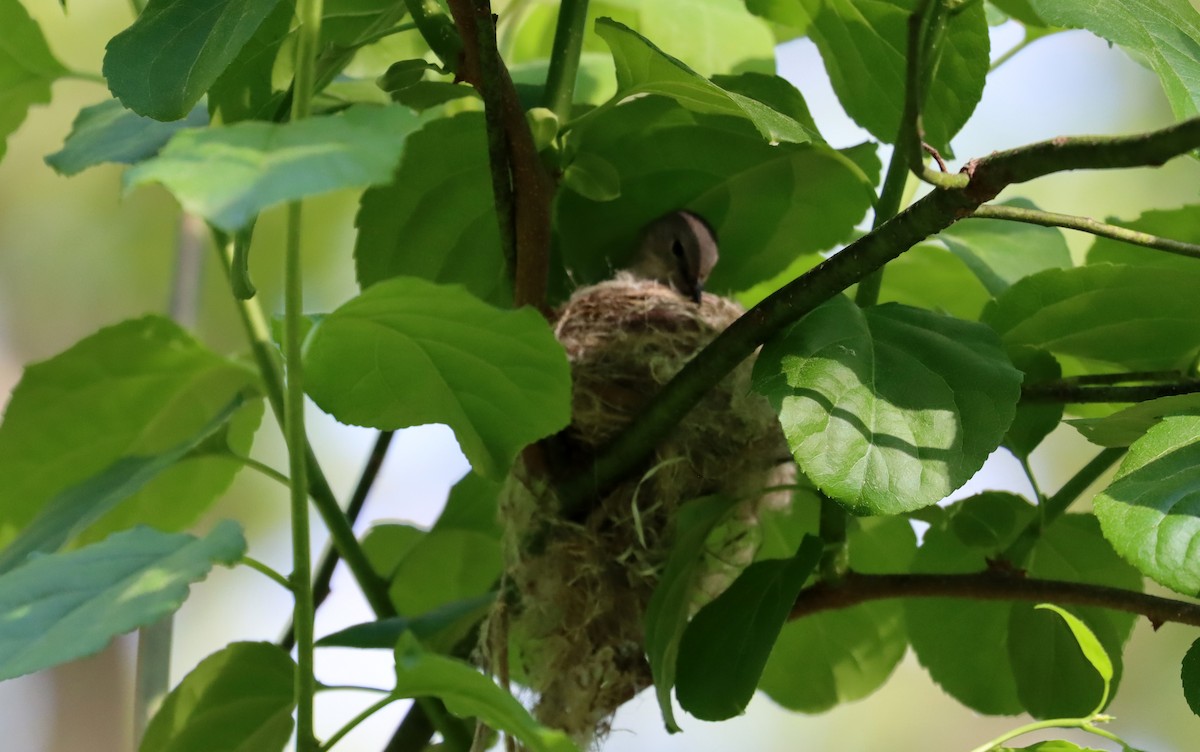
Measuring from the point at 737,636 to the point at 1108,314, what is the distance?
11.9 inches

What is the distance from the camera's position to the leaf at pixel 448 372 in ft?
1.86

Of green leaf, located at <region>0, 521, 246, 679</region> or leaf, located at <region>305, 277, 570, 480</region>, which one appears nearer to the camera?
green leaf, located at <region>0, 521, 246, 679</region>

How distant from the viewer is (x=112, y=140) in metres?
0.73

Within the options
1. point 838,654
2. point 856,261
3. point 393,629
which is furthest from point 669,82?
point 838,654

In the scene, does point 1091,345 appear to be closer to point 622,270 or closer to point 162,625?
point 622,270

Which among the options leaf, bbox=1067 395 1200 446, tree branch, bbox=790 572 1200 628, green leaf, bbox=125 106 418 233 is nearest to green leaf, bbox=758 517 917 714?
tree branch, bbox=790 572 1200 628

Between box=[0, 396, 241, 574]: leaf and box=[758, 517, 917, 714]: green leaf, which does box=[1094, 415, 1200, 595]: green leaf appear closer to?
box=[758, 517, 917, 714]: green leaf

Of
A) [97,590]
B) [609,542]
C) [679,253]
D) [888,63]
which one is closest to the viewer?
[97,590]

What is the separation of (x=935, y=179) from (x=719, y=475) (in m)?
0.44

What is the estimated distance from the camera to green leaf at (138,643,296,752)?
0.72 metres

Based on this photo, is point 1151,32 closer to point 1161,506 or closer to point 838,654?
point 1161,506

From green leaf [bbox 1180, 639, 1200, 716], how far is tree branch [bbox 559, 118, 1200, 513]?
26 cm

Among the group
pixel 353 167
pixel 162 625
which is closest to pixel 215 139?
pixel 353 167

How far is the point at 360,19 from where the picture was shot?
739 mm
